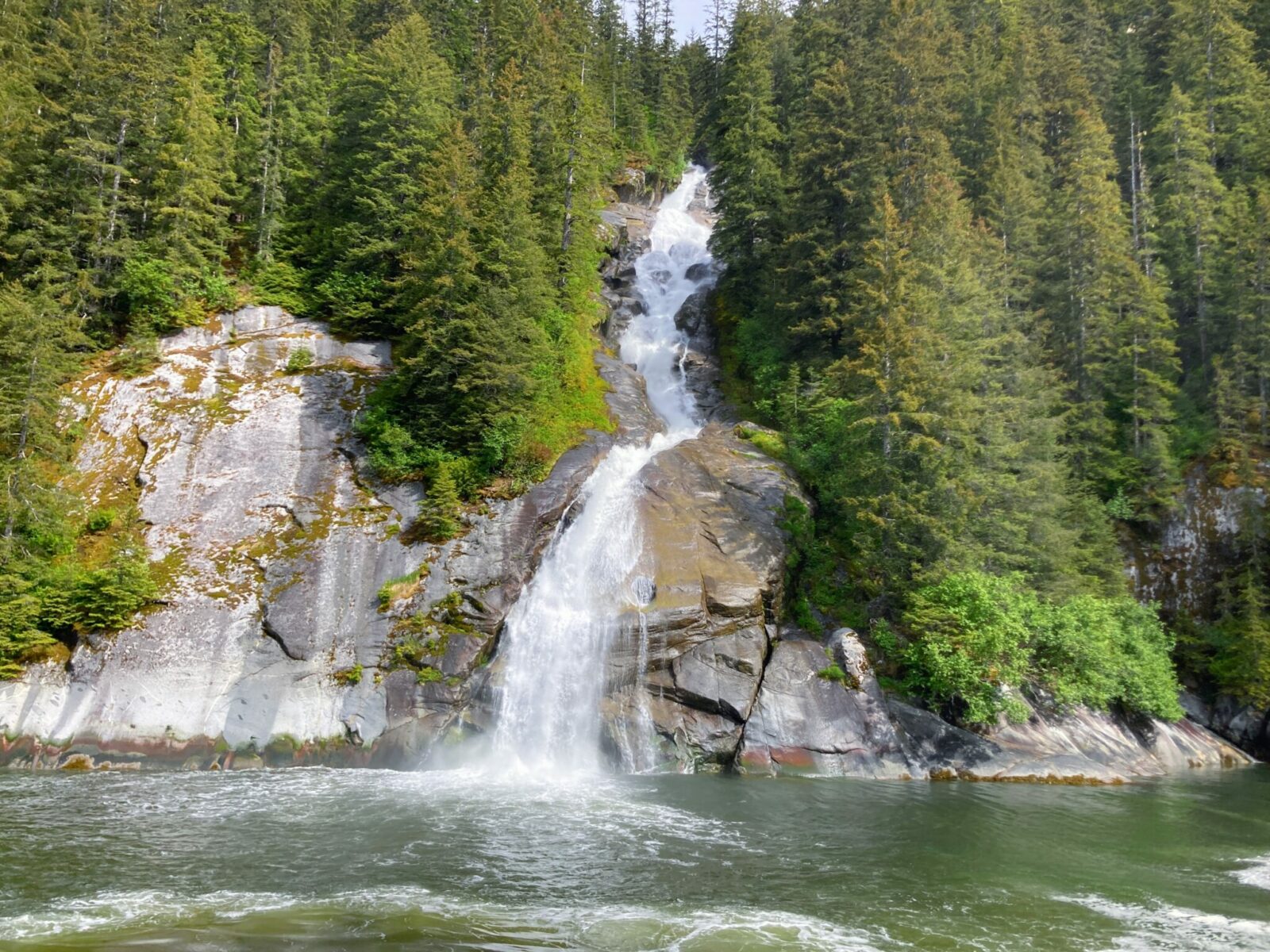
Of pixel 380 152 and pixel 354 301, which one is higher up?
pixel 380 152

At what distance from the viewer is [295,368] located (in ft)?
89.5

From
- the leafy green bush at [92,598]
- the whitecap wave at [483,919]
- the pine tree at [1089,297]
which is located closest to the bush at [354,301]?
the leafy green bush at [92,598]

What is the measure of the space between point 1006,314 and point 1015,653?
43.6 ft

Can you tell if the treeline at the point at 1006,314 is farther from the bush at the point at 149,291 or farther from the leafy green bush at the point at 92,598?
the bush at the point at 149,291

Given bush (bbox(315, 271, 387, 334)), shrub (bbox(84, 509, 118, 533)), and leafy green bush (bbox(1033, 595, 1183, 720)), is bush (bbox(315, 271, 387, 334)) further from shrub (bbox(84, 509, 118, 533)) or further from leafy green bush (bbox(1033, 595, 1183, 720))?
leafy green bush (bbox(1033, 595, 1183, 720))

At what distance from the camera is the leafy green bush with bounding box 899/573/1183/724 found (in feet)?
65.3

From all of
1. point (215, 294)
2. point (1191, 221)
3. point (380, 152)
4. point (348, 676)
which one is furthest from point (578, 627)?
point (1191, 221)

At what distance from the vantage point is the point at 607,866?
11.4m

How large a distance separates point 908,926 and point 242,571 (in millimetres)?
19135

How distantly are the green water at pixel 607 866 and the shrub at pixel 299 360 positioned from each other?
49.2 ft

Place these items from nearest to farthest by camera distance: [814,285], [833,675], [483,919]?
[483,919]
[833,675]
[814,285]

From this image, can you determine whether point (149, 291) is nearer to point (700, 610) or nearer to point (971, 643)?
point (700, 610)

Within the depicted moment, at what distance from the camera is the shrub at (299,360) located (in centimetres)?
2727

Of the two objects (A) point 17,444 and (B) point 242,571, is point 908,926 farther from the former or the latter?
(A) point 17,444
